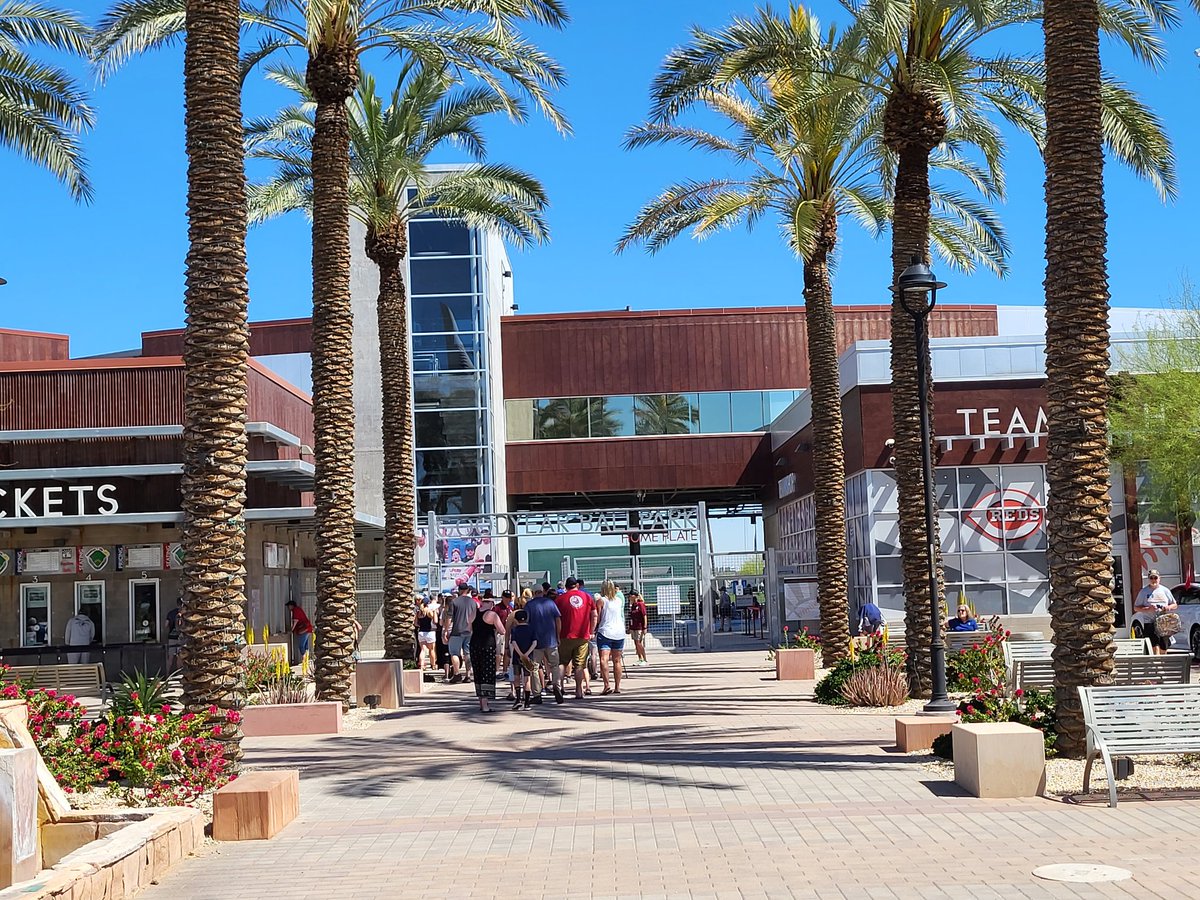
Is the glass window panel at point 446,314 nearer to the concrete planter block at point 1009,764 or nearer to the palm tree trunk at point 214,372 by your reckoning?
the palm tree trunk at point 214,372

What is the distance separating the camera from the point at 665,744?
15078 millimetres

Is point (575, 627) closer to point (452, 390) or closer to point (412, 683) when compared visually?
point (412, 683)

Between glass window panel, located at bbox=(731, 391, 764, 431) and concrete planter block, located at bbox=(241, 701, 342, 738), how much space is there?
3384cm

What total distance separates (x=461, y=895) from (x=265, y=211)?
2228 cm

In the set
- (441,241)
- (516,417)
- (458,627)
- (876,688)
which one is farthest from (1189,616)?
(441,241)

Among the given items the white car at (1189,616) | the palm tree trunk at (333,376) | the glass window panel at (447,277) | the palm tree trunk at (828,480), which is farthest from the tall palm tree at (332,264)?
the glass window panel at (447,277)

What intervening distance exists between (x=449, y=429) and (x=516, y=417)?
3.22m

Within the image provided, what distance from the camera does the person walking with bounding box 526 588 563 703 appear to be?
1986cm

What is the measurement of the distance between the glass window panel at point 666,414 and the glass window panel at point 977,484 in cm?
1810

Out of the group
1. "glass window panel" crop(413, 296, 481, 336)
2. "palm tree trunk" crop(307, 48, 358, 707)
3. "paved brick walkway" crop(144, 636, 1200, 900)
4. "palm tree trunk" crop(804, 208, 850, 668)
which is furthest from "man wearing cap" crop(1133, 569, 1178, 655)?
"glass window panel" crop(413, 296, 481, 336)

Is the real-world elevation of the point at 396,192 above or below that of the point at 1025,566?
above

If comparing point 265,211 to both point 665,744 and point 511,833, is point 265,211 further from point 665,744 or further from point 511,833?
point 511,833

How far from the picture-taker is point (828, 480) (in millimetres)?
23188

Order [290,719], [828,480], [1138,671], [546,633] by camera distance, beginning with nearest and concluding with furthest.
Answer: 1. [1138,671]
2. [290,719]
3. [546,633]
4. [828,480]
